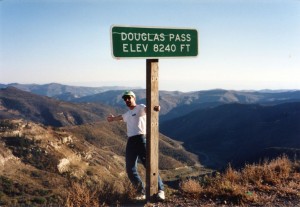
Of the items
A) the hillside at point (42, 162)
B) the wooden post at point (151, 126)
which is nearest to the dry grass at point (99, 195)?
the wooden post at point (151, 126)

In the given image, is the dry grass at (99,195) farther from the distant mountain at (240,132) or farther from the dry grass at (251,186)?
the distant mountain at (240,132)

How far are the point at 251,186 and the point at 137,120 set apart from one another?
2124 millimetres

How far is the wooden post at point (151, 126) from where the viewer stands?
15.8ft

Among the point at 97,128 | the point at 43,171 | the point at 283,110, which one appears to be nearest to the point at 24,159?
the point at 43,171

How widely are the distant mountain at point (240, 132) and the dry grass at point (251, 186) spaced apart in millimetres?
85706

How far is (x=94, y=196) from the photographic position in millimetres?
4785

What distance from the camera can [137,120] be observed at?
206 inches

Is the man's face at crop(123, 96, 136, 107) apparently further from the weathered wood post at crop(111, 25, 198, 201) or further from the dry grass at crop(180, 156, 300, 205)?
the dry grass at crop(180, 156, 300, 205)

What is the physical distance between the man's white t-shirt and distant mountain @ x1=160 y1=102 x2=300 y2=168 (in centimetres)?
8757

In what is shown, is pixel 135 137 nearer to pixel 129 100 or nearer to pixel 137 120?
pixel 137 120

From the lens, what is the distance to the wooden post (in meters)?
4.80

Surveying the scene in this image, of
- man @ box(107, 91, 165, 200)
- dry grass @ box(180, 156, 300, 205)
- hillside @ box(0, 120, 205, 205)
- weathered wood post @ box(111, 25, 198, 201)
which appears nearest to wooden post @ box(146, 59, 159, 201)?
weathered wood post @ box(111, 25, 198, 201)

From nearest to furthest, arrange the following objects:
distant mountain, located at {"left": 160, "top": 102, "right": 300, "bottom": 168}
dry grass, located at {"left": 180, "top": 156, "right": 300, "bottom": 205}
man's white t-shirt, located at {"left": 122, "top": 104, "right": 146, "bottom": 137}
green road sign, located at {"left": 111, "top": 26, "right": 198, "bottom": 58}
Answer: green road sign, located at {"left": 111, "top": 26, "right": 198, "bottom": 58} < dry grass, located at {"left": 180, "top": 156, "right": 300, "bottom": 205} < man's white t-shirt, located at {"left": 122, "top": 104, "right": 146, "bottom": 137} < distant mountain, located at {"left": 160, "top": 102, "right": 300, "bottom": 168}

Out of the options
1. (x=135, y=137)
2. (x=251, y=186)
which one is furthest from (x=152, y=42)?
(x=251, y=186)
